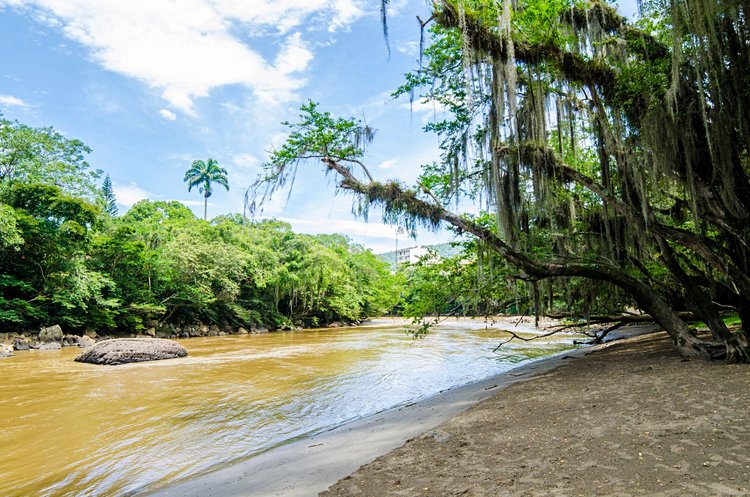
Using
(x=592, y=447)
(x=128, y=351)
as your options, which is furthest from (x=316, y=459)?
(x=128, y=351)

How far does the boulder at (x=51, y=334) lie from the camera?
17.8 meters

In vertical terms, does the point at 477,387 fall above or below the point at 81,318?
below

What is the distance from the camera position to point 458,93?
8594 millimetres

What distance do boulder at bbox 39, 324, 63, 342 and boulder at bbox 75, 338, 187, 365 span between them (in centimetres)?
605

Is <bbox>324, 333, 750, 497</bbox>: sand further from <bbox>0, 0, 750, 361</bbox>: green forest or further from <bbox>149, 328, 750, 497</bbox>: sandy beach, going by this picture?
<bbox>0, 0, 750, 361</bbox>: green forest

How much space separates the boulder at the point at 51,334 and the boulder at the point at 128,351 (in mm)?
6052

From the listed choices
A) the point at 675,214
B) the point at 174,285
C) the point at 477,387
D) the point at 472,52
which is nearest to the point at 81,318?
the point at 174,285

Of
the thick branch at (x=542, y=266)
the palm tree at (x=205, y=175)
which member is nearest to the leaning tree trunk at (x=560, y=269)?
the thick branch at (x=542, y=266)

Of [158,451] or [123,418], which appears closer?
[158,451]

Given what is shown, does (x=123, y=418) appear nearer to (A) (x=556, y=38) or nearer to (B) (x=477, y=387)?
(B) (x=477, y=387)

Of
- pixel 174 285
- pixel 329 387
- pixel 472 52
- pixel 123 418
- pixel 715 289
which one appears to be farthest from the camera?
pixel 174 285

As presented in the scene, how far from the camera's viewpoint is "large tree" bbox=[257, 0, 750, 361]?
5.62 metres

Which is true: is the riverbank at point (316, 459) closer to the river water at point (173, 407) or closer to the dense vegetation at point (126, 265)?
the river water at point (173, 407)

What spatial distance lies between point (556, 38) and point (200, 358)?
554 inches
